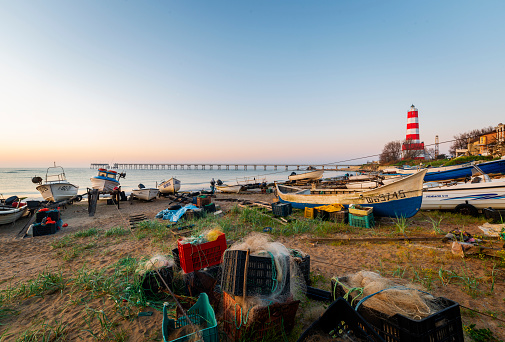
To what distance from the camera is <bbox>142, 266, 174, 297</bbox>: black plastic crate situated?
403 cm

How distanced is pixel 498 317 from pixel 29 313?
291 inches

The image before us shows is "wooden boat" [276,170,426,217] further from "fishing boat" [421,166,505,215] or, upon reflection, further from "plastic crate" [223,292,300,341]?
"plastic crate" [223,292,300,341]

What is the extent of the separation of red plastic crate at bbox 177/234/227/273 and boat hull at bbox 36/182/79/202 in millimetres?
21101

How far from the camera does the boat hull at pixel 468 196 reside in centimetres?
814

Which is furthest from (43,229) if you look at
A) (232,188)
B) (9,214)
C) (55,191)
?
(232,188)

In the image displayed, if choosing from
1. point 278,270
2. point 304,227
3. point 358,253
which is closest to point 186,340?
point 278,270

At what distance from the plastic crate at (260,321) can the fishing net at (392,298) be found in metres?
0.87

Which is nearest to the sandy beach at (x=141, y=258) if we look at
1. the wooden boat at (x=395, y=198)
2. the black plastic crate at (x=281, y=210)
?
the wooden boat at (x=395, y=198)

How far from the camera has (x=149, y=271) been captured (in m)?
4.06

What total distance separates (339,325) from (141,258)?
448 cm

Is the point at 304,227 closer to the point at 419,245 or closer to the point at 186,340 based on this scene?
the point at 419,245

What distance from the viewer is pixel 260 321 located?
2.67 meters

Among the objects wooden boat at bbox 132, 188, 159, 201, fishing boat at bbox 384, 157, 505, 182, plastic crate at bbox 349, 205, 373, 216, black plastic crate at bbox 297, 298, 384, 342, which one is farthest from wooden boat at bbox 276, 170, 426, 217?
wooden boat at bbox 132, 188, 159, 201

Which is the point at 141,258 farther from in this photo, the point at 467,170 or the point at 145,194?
the point at 467,170
